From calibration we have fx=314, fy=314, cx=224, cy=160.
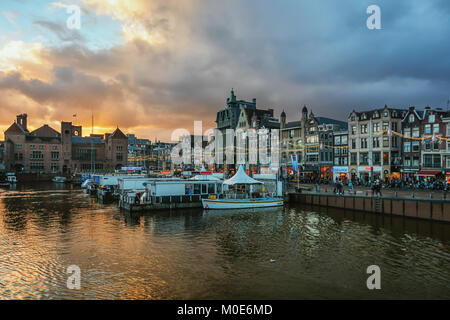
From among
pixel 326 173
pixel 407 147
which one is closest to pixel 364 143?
pixel 407 147

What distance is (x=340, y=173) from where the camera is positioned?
7775 centimetres

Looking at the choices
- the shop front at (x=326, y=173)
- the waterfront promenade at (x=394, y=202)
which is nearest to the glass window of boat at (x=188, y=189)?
the waterfront promenade at (x=394, y=202)

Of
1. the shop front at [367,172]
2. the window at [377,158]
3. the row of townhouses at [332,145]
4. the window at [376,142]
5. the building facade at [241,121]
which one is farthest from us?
the building facade at [241,121]

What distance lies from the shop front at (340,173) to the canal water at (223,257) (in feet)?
120

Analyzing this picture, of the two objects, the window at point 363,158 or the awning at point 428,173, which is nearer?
the awning at point 428,173

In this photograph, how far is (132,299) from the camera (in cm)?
1634

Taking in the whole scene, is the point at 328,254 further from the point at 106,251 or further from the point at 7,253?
the point at 7,253

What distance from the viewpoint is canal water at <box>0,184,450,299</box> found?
17.5 m

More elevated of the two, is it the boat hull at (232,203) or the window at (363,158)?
the window at (363,158)

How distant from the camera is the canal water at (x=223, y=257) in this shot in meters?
17.5

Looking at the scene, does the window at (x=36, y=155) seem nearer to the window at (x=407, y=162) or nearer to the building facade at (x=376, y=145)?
the building facade at (x=376, y=145)

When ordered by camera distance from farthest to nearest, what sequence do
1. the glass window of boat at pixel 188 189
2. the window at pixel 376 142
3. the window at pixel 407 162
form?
1. the window at pixel 376 142
2. the window at pixel 407 162
3. the glass window of boat at pixel 188 189

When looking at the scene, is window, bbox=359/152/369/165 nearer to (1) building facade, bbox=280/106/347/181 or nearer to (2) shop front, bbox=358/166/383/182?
(2) shop front, bbox=358/166/383/182

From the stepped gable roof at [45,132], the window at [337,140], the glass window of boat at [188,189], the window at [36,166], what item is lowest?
the glass window of boat at [188,189]
